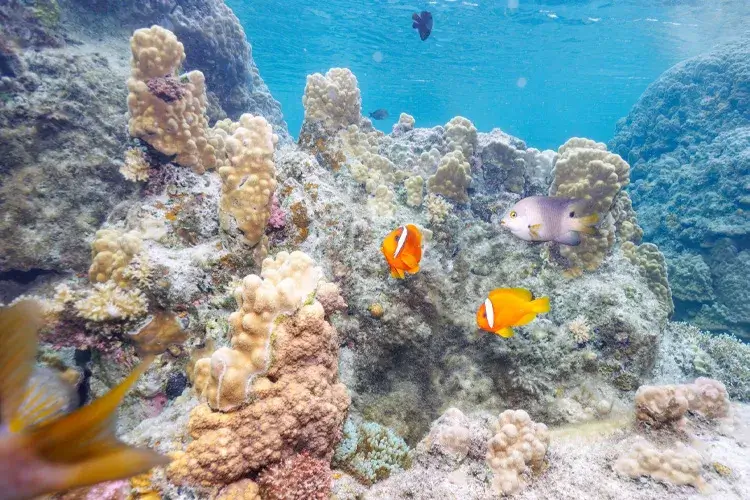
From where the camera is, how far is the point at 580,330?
4.24 m

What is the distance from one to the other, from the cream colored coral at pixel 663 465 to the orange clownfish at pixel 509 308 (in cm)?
116

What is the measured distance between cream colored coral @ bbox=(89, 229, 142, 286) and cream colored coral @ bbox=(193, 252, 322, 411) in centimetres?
182

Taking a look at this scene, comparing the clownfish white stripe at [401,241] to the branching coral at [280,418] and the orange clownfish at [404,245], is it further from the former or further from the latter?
the branching coral at [280,418]

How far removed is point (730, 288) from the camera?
31.6 ft

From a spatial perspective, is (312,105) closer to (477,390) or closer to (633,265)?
(477,390)

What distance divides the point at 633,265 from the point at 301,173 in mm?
4665

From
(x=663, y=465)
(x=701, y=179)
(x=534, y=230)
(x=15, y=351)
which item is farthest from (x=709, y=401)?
(x=701, y=179)

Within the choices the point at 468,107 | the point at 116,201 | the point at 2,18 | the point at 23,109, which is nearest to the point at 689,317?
the point at 116,201

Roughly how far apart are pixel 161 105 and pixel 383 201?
300 centimetres

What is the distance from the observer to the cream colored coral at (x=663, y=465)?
246 cm

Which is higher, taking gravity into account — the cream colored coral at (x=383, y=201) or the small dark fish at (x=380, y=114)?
the cream colored coral at (x=383, y=201)

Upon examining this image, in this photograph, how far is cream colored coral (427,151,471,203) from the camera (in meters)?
5.18

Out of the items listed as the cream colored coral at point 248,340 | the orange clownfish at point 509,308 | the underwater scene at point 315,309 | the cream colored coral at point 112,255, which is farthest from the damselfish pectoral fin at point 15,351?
the cream colored coral at point 112,255

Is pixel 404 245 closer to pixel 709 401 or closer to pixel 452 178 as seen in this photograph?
pixel 452 178
